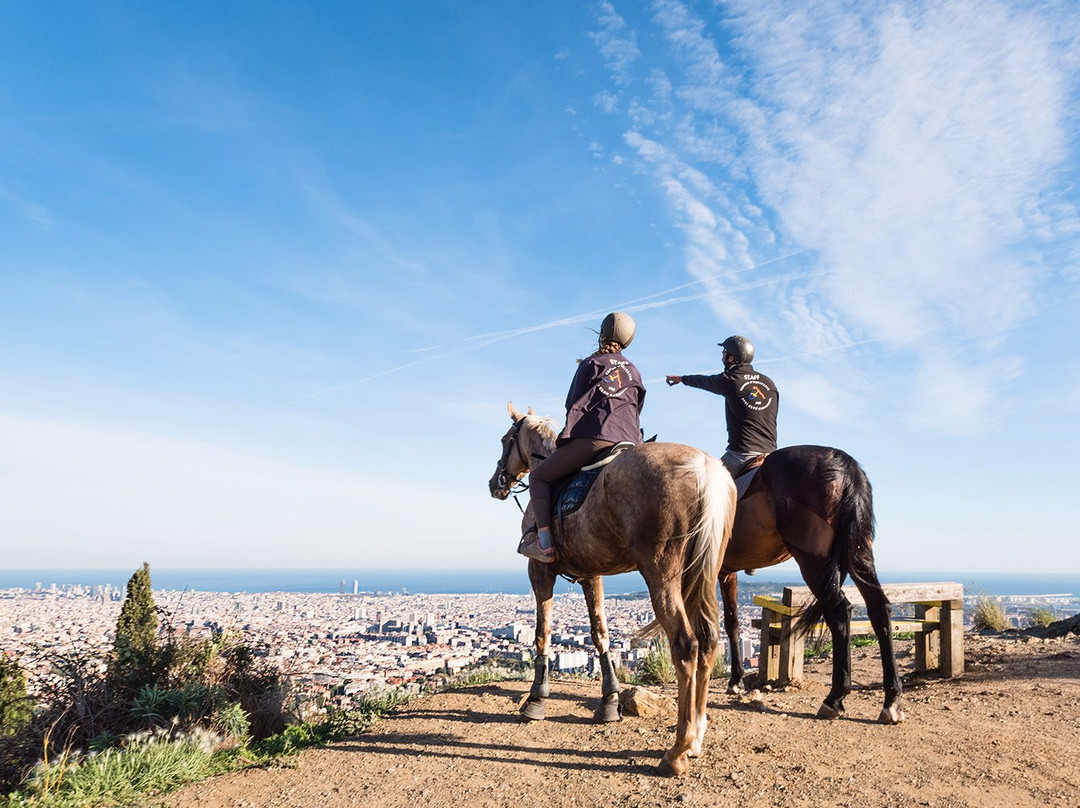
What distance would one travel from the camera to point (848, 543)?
5969 mm

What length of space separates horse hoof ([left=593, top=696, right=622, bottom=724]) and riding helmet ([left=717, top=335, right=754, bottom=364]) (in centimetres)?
425

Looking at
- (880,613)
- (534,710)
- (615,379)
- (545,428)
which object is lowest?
(534,710)

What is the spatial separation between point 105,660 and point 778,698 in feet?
26.1

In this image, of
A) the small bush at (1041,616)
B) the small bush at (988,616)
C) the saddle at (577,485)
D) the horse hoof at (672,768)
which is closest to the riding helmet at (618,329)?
the saddle at (577,485)

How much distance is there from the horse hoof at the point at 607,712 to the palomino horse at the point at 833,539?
6.51ft

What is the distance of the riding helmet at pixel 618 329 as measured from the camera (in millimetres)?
6207

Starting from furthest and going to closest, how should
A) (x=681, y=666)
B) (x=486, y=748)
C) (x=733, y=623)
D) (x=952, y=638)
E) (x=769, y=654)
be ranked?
(x=952, y=638) → (x=769, y=654) → (x=733, y=623) → (x=486, y=748) → (x=681, y=666)

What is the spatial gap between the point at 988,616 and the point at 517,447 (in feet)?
41.9

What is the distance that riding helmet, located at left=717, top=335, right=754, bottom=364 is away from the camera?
7.71 metres

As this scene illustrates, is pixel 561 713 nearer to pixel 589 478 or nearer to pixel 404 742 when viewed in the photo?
pixel 404 742

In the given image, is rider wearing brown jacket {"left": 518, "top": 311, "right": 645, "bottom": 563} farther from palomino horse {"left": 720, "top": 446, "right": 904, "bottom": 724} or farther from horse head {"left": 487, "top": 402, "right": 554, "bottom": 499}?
palomino horse {"left": 720, "top": 446, "right": 904, "bottom": 724}

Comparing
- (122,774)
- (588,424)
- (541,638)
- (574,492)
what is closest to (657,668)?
(541,638)

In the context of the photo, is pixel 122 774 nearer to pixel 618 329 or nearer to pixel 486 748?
pixel 486 748

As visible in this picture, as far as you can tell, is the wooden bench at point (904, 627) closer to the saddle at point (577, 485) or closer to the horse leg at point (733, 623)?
the horse leg at point (733, 623)
